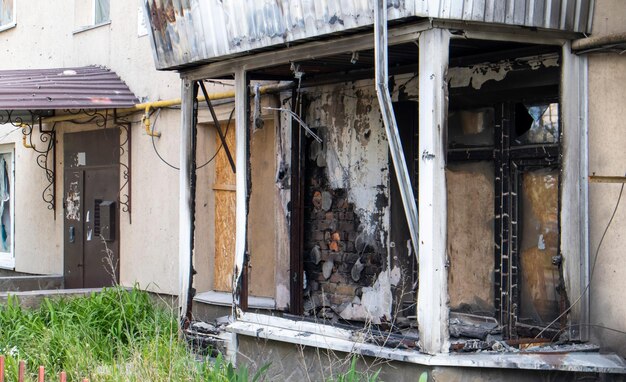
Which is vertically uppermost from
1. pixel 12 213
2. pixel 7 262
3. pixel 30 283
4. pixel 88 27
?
pixel 88 27

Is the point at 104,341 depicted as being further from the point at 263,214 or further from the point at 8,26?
the point at 8,26

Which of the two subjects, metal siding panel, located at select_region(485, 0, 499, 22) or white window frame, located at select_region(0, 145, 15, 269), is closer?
metal siding panel, located at select_region(485, 0, 499, 22)

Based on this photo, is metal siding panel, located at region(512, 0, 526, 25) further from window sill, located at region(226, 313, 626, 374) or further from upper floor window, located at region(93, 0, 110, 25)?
upper floor window, located at region(93, 0, 110, 25)

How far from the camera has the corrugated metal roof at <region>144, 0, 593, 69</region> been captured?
5.90 m

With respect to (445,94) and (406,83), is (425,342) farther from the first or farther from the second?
(406,83)

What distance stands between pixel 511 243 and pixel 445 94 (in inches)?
63.6

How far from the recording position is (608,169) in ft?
20.8

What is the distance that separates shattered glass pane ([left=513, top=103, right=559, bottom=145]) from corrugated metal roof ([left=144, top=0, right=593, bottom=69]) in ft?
2.41

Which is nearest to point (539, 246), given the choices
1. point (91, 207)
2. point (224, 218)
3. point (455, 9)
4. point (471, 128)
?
point (471, 128)

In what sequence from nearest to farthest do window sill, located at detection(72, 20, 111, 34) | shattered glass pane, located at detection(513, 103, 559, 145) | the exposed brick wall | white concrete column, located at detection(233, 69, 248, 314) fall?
shattered glass pane, located at detection(513, 103, 559, 145), white concrete column, located at detection(233, 69, 248, 314), the exposed brick wall, window sill, located at detection(72, 20, 111, 34)

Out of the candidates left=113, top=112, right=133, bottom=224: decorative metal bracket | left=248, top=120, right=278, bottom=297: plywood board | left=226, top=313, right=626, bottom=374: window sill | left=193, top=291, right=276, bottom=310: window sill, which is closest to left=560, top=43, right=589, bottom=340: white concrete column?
left=226, top=313, right=626, bottom=374: window sill

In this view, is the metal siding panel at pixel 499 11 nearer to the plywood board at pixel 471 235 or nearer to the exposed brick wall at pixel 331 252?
the plywood board at pixel 471 235

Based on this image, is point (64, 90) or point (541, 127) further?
point (64, 90)

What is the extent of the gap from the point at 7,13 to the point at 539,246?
994 centimetres
